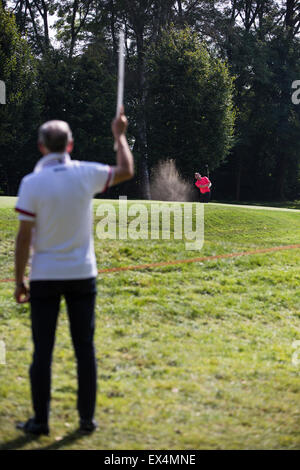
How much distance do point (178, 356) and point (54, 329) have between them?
2.77 m

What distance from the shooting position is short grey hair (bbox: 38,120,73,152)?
390cm

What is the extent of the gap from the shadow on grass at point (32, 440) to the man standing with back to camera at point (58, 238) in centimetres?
26

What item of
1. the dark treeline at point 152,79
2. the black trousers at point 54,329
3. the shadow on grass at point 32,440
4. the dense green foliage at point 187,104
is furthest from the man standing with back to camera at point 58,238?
the dense green foliage at point 187,104

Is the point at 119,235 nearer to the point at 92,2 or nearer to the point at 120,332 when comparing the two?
the point at 120,332

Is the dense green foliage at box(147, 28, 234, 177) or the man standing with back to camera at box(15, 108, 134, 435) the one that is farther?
the dense green foliage at box(147, 28, 234, 177)

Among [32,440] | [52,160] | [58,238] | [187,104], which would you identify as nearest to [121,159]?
[52,160]

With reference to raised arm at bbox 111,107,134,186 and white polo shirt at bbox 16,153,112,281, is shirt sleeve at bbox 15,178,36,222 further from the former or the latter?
raised arm at bbox 111,107,134,186

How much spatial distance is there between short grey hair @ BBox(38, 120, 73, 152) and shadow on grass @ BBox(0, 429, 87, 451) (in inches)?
83.1

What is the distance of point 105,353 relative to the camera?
654cm

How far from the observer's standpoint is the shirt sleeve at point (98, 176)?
3.99 m

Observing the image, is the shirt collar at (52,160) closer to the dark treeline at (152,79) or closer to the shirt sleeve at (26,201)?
the shirt sleeve at (26,201)

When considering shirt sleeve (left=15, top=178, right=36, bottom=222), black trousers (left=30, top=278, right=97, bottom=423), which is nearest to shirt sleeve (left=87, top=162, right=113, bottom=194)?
shirt sleeve (left=15, top=178, right=36, bottom=222)

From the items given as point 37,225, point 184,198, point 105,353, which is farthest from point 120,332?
point 184,198

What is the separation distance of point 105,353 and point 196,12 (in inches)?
1407
